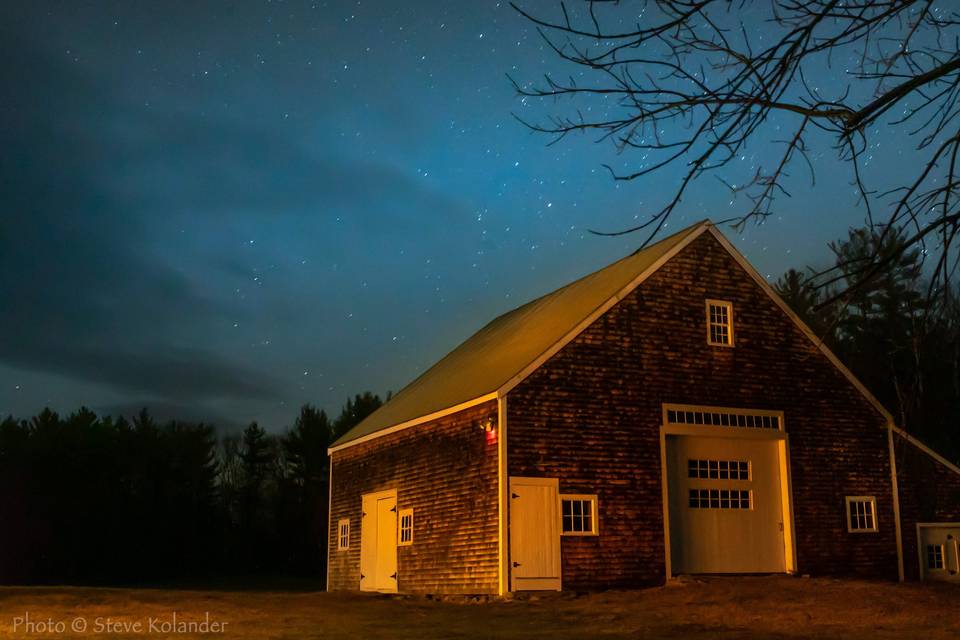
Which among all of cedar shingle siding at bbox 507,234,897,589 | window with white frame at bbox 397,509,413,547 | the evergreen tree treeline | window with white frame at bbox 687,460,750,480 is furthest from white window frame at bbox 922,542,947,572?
the evergreen tree treeline

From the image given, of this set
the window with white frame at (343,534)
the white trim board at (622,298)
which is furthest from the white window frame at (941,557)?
the window with white frame at (343,534)

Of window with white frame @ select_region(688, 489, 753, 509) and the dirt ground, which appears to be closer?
the dirt ground

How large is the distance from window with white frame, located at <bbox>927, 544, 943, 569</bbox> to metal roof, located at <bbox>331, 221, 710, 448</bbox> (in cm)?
936

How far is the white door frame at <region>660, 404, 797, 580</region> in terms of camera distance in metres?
20.6

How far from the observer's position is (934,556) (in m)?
23.8

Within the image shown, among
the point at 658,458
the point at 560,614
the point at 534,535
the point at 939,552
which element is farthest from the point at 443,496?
the point at 939,552

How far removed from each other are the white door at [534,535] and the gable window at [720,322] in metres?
5.19

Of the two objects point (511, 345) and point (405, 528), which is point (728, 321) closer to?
point (511, 345)

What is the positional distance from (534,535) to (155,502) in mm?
33352

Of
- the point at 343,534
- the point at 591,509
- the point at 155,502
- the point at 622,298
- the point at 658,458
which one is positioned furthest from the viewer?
the point at 155,502

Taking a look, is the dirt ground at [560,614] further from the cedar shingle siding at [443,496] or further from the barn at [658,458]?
the barn at [658,458]

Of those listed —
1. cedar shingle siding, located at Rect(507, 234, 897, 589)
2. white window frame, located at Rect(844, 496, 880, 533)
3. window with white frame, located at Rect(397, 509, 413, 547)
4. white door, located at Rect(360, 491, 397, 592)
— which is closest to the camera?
cedar shingle siding, located at Rect(507, 234, 897, 589)

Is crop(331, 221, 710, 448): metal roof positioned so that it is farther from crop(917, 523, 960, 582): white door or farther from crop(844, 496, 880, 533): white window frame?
crop(917, 523, 960, 582): white door

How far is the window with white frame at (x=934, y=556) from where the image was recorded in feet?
77.8
